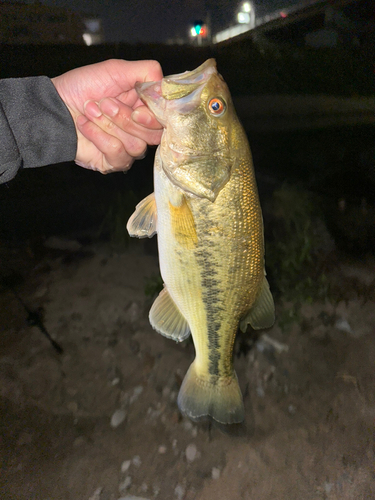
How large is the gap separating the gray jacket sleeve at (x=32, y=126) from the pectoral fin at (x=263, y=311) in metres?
1.35

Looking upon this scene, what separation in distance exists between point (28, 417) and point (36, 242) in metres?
2.69

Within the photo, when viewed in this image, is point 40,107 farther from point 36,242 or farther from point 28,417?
point 36,242

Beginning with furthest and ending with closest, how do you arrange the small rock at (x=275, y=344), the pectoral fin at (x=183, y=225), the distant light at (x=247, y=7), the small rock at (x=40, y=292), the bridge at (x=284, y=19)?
1. the bridge at (x=284, y=19)
2. the distant light at (x=247, y=7)
3. the small rock at (x=40, y=292)
4. the small rock at (x=275, y=344)
5. the pectoral fin at (x=183, y=225)

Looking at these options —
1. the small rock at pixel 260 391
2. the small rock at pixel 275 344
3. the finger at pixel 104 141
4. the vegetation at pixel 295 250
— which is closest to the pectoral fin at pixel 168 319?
the finger at pixel 104 141

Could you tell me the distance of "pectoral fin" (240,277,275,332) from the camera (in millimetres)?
1454

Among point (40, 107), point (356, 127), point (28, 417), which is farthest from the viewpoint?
point (356, 127)

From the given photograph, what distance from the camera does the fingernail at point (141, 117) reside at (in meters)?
1.33

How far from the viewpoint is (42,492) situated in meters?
2.22

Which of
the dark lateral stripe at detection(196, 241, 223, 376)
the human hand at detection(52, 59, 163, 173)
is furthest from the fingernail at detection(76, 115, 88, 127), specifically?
the dark lateral stripe at detection(196, 241, 223, 376)

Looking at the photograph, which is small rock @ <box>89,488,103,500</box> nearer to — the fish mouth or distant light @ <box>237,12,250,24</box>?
the fish mouth

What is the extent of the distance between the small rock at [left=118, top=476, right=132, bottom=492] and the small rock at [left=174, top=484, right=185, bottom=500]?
1.32 feet

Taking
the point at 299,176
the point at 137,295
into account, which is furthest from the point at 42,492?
the point at 299,176

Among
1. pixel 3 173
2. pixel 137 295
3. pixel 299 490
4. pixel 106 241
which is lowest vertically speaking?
pixel 299 490

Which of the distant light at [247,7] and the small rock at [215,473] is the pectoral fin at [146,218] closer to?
the small rock at [215,473]
